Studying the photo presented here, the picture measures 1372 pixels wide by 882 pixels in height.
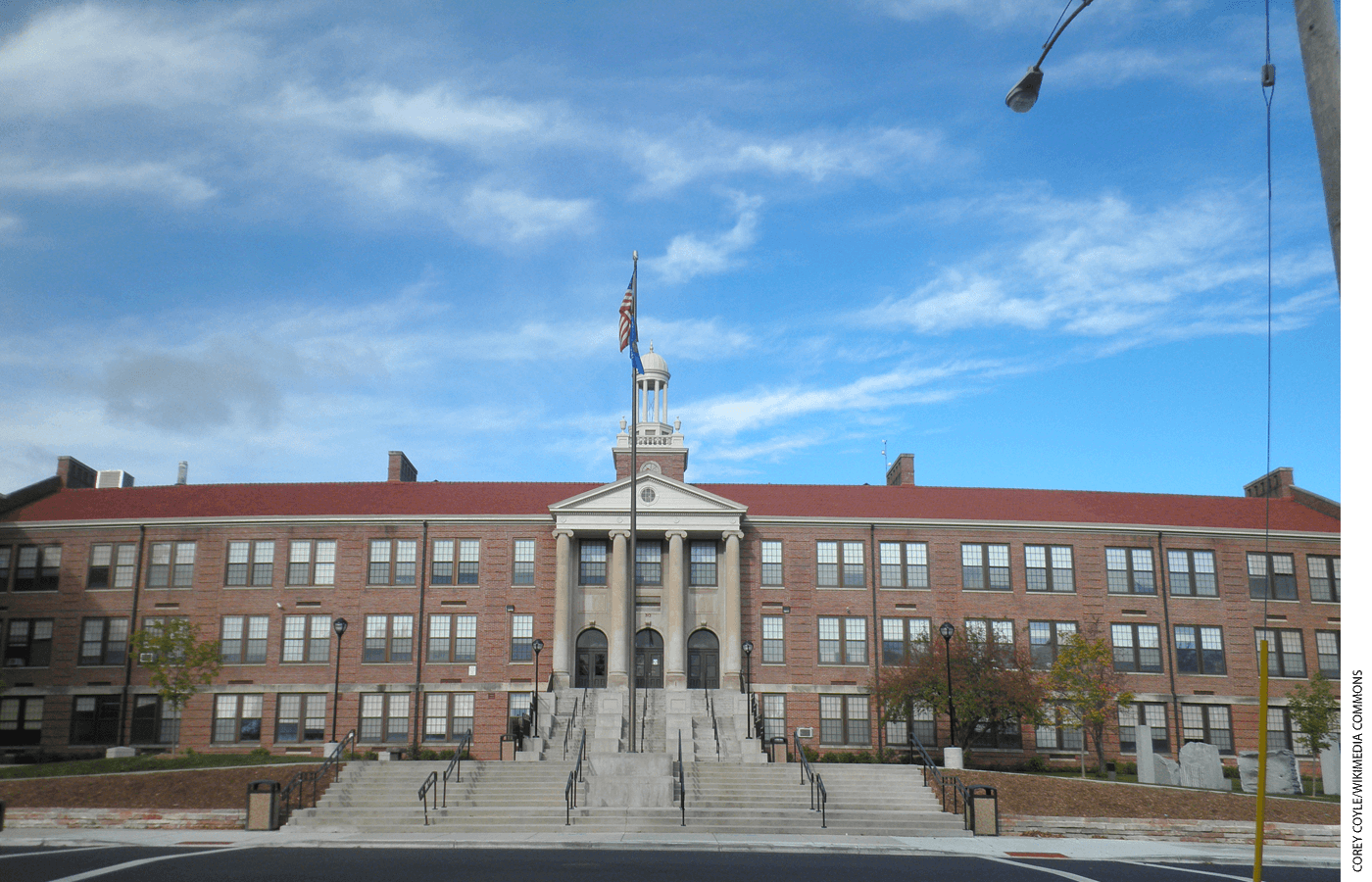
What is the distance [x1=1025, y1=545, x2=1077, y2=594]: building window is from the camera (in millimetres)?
46562

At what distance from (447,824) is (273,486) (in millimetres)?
29881

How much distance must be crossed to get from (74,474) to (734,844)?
44.5m

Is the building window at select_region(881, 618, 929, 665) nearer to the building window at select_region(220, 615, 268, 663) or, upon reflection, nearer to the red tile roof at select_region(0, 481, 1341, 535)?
the red tile roof at select_region(0, 481, 1341, 535)

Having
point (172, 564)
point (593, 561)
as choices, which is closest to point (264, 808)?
point (593, 561)

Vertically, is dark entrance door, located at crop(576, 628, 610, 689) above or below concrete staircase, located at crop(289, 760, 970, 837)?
above

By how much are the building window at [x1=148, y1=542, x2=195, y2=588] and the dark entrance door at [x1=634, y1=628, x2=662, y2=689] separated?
64.2 feet

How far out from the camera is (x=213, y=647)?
4156 cm

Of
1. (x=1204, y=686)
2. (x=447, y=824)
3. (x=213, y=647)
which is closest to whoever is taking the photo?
(x=447, y=824)

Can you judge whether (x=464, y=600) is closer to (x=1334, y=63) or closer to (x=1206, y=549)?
(x=1206, y=549)

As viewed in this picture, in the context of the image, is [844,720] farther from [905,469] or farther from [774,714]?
[905,469]

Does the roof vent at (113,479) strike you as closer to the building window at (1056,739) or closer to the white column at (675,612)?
the white column at (675,612)

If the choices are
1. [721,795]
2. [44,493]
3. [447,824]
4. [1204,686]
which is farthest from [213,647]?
[1204,686]

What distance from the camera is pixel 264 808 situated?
26266 millimetres

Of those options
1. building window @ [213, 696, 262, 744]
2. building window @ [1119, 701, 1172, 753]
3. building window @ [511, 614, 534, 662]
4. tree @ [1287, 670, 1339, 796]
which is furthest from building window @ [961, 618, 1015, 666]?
building window @ [213, 696, 262, 744]
